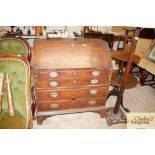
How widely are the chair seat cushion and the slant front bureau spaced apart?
0.66 meters

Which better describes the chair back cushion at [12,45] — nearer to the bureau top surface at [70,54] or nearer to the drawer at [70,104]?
the bureau top surface at [70,54]

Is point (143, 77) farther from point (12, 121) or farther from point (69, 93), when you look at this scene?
point (12, 121)

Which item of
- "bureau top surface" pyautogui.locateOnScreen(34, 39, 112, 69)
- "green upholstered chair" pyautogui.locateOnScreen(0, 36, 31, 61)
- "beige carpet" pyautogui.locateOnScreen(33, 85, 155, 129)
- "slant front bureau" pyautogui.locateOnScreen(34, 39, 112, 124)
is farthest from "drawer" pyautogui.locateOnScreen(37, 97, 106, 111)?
"green upholstered chair" pyautogui.locateOnScreen(0, 36, 31, 61)

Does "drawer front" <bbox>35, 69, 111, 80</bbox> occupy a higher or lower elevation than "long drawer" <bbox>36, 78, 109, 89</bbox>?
higher

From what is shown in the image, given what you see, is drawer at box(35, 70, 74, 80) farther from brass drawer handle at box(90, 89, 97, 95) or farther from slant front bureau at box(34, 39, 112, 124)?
brass drawer handle at box(90, 89, 97, 95)

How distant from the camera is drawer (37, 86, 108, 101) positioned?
2.72 metres

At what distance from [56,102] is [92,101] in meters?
0.60

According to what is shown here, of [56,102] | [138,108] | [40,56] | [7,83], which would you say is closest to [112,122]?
[138,108]

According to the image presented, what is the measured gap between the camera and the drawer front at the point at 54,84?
102 inches

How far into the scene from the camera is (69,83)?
2.70 m

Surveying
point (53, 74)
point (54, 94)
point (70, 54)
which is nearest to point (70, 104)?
point (54, 94)

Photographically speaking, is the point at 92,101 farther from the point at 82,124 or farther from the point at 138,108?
the point at 138,108
